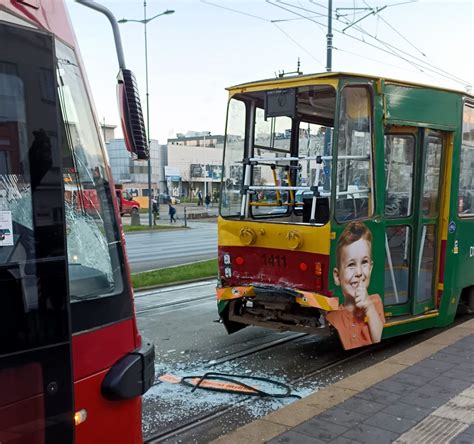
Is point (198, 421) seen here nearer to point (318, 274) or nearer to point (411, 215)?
point (318, 274)

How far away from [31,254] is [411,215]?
5054mm

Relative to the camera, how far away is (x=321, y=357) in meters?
6.16

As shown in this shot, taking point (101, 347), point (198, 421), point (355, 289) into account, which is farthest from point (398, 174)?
point (101, 347)

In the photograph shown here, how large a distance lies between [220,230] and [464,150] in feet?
10.6

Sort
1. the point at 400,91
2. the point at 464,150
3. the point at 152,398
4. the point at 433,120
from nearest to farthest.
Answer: the point at 152,398, the point at 400,91, the point at 433,120, the point at 464,150

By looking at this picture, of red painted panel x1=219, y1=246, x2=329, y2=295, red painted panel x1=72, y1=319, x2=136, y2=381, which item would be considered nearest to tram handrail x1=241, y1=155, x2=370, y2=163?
red painted panel x1=219, y1=246, x2=329, y2=295

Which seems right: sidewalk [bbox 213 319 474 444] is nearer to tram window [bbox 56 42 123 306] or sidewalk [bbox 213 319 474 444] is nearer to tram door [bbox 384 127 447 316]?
tram door [bbox 384 127 447 316]

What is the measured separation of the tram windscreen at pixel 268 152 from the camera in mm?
6438

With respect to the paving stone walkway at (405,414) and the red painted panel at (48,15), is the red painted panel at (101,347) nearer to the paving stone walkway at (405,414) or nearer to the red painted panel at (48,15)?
the red painted panel at (48,15)

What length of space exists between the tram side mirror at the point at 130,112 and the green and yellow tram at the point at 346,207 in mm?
3050

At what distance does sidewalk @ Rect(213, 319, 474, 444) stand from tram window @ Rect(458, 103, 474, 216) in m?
2.36

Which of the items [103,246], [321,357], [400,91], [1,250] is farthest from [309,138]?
[1,250]

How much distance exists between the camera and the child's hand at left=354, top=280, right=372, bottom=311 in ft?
18.5

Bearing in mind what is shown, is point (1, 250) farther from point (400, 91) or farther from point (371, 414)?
point (400, 91)
